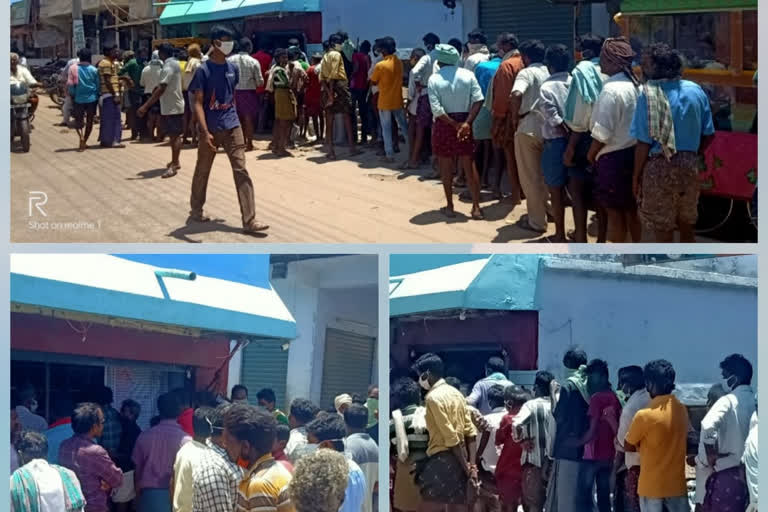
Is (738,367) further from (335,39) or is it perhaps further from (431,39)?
(335,39)

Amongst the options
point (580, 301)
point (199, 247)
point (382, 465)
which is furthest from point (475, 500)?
point (199, 247)

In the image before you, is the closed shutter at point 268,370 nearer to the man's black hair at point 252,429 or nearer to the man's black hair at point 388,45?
the man's black hair at point 252,429

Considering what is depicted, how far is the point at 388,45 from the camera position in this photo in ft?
15.5

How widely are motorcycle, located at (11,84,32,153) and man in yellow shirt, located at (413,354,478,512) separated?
A: 194cm

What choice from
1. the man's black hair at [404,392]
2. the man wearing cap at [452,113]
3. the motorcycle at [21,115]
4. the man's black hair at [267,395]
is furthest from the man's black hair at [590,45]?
the motorcycle at [21,115]

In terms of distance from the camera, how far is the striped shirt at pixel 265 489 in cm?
418

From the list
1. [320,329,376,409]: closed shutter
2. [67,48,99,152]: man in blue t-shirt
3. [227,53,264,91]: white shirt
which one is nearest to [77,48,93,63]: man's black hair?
[67,48,99,152]: man in blue t-shirt

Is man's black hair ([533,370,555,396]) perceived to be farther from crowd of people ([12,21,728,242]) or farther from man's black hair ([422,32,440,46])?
man's black hair ([422,32,440,46])

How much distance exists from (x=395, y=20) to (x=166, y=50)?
1.02 meters

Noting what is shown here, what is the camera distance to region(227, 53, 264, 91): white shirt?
4816mm

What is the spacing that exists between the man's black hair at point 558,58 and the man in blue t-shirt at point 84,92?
6.47ft

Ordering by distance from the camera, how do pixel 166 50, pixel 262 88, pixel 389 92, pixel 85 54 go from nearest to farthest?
pixel 85 54
pixel 166 50
pixel 262 88
pixel 389 92

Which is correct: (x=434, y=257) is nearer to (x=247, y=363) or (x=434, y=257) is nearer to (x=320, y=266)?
(x=320, y=266)

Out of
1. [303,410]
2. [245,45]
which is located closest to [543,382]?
[303,410]
